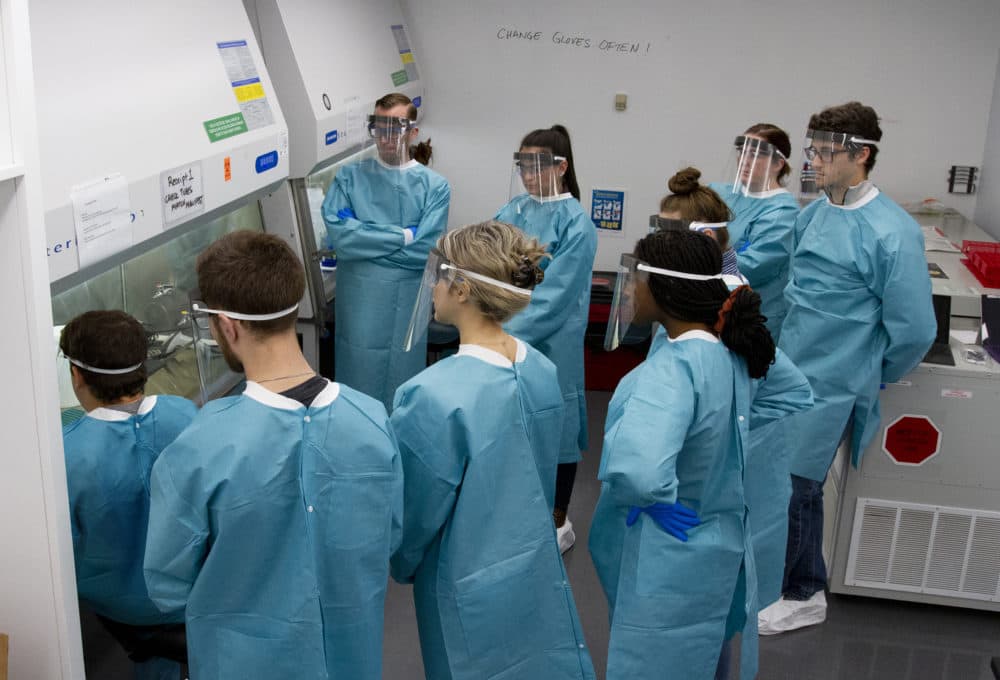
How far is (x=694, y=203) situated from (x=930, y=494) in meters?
1.27

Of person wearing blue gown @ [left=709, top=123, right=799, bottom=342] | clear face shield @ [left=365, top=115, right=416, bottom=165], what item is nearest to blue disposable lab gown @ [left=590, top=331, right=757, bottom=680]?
person wearing blue gown @ [left=709, top=123, right=799, bottom=342]

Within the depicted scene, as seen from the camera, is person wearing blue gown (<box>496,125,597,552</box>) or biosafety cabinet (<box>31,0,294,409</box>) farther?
person wearing blue gown (<box>496,125,597,552</box>)

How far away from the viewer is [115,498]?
85.4 inches

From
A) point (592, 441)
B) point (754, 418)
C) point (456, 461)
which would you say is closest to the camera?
point (456, 461)

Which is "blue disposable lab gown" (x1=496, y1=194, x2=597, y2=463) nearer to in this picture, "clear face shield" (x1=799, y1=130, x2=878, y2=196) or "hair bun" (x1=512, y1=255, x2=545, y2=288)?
"clear face shield" (x1=799, y1=130, x2=878, y2=196)

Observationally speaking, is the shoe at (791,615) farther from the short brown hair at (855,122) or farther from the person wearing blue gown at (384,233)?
the person wearing blue gown at (384,233)

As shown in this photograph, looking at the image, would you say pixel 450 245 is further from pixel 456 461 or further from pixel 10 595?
pixel 10 595

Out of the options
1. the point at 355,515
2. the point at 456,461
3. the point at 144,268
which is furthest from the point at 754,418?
the point at 144,268

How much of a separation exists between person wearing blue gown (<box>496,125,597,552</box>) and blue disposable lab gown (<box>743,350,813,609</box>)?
110 centimetres

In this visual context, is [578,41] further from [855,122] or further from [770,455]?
[770,455]

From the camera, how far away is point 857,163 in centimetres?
319

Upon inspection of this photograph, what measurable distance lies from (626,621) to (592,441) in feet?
7.98

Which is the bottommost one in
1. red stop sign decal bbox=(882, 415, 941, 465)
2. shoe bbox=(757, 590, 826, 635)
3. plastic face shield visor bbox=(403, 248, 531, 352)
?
shoe bbox=(757, 590, 826, 635)

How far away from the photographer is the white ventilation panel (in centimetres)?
335
